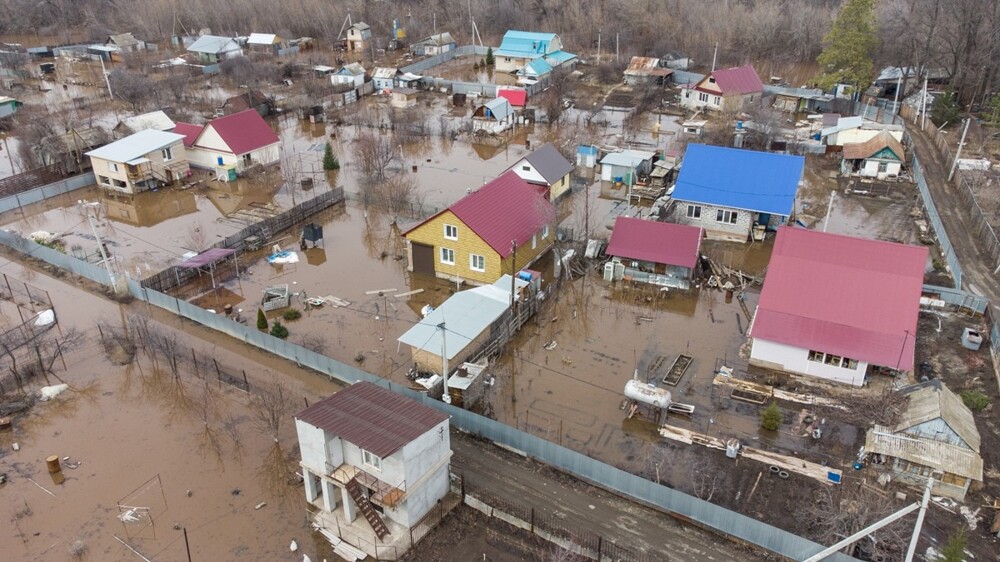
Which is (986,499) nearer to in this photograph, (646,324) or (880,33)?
(646,324)

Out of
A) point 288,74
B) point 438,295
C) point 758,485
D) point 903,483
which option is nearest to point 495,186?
point 438,295

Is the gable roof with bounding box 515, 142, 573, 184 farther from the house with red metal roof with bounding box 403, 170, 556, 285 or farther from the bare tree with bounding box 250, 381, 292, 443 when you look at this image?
the bare tree with bounding box 250, 381, 292, 443

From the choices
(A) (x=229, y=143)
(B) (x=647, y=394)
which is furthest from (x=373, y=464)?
(A) (x=229, y=143)

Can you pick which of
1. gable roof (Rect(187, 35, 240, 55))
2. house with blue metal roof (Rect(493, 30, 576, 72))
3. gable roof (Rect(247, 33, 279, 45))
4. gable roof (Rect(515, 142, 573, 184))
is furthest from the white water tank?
gable roof (Rect(247, 33, 279, 45))

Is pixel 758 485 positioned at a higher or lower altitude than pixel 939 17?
lower

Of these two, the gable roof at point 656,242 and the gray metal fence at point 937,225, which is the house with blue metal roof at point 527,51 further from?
the gable roof at point 656,242

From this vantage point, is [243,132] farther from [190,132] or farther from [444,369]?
[444,369]

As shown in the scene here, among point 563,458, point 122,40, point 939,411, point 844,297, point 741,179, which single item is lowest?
point 563,458
